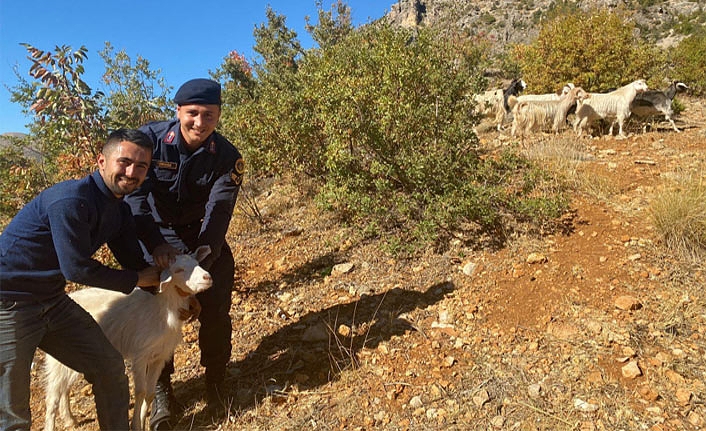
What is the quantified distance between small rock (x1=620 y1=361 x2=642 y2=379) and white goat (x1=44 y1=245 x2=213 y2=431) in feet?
9.19

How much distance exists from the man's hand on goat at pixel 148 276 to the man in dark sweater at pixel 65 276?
0.14ft

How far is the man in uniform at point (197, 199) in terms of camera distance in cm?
249

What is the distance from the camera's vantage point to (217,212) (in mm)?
2604

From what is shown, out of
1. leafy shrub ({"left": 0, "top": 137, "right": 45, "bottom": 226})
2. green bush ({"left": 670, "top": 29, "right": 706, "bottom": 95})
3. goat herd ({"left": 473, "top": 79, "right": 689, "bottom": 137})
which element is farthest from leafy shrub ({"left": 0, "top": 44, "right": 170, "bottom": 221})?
green bush ({"left": 670, "top": 29, "right": 706, "bottom": 95})

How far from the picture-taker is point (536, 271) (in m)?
3.87

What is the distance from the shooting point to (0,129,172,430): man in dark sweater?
6.20 feet

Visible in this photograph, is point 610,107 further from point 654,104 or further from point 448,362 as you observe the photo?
point 448,362

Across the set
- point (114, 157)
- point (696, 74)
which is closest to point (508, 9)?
point (696, 74)

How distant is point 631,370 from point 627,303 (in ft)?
2.34

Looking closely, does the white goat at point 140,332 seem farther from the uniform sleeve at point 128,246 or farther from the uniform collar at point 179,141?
the uniform collar at point 179,141

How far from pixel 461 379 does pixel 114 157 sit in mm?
2584

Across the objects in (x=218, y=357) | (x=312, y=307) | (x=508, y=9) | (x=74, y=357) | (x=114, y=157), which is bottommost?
(x=312, y=307)

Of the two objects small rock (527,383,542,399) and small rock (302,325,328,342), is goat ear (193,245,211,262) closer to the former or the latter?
small rock (302,325,328,342)

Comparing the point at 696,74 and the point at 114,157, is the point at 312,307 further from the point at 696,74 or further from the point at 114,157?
the point at 696,74
